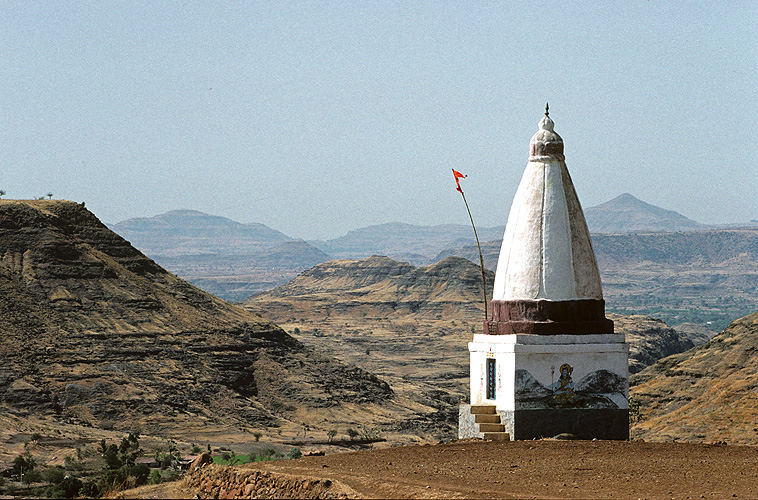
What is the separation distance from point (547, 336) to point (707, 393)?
21043mm

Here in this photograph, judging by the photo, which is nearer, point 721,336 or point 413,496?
point 413,496

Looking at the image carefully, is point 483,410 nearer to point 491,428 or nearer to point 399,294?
point 491,428

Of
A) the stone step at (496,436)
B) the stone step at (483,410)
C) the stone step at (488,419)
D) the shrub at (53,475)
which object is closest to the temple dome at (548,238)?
the stone step at (483,410)

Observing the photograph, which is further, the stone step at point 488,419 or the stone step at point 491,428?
the stone step at point 488,419

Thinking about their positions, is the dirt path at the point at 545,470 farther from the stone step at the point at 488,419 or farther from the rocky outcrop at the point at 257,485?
the stone step at the point at 488,419

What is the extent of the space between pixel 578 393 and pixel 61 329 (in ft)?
177

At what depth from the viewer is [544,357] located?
15.8 meters

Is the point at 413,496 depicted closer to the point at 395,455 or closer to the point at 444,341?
the point at 395,455

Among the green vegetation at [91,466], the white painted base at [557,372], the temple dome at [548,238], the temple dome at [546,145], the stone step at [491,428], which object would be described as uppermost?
the temple dome at [546,145]

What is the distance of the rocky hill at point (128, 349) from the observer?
5900 centimetres

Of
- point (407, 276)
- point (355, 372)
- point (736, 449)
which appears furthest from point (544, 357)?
point (407, 276)

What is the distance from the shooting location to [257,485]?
10.9 m

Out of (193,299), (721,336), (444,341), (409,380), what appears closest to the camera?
(721,336)

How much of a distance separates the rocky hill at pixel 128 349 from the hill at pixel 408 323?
9.28 m
